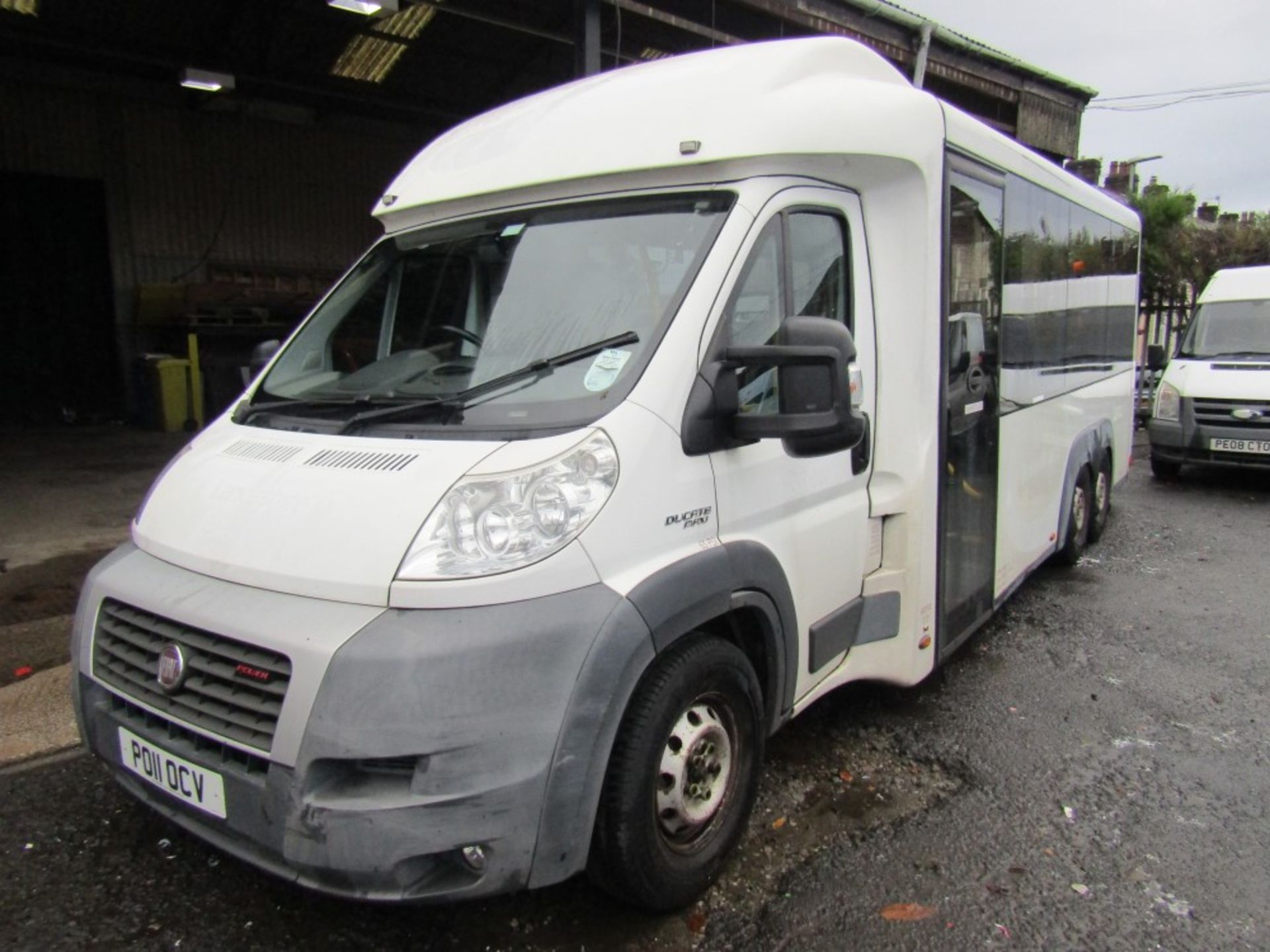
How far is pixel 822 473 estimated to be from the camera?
3061mm

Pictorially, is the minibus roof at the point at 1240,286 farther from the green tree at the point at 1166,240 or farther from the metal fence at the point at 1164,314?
the green tree at the point at 1166,240

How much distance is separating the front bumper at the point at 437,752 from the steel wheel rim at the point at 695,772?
39 centimetres

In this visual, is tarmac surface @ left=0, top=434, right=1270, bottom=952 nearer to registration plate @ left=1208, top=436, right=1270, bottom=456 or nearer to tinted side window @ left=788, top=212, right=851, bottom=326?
tinted side window @ left=788, top=212, right=851, bottom=326


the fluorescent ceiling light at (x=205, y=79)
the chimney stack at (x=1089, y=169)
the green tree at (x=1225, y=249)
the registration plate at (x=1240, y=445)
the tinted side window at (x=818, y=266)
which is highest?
the fluorescent ceiling light at (x=205, y=79)

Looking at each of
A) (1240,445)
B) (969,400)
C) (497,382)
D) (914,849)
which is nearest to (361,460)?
(497,382)

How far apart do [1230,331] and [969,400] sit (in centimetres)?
777

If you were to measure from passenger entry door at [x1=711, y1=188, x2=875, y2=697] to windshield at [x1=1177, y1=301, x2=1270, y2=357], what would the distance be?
8.24m

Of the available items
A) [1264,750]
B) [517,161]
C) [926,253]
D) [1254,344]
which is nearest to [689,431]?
[517,161]

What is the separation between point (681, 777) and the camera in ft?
8.31

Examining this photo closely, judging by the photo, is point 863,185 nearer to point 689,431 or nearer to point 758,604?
point 689,431

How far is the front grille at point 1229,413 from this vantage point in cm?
856

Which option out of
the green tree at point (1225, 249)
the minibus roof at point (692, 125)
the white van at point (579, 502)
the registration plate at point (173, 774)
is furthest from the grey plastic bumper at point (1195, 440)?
the green tree at point (1225, 249)

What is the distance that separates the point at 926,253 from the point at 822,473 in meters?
0.99

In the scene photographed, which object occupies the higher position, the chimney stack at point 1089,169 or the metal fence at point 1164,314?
the chimney stack at point 1089,169
